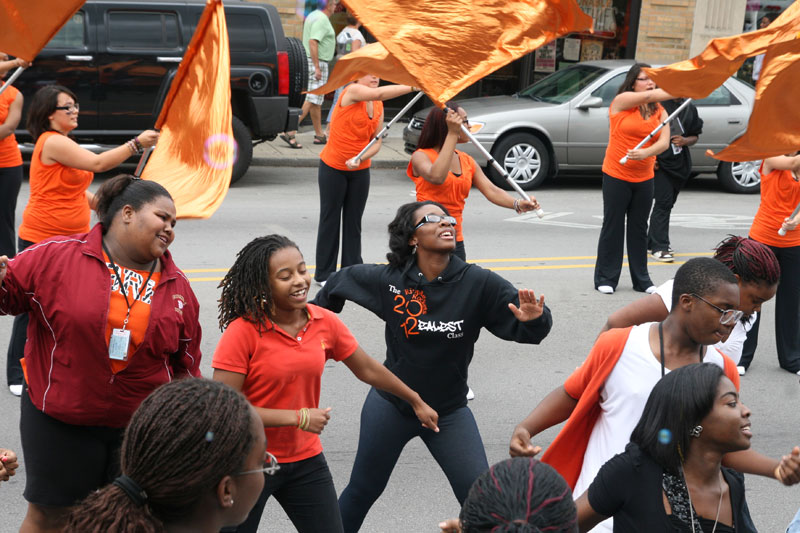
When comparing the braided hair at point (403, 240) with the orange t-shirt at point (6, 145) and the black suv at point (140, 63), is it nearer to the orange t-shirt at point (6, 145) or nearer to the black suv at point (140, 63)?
the orange t-shirt at point (6, 145)

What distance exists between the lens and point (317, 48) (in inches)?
664

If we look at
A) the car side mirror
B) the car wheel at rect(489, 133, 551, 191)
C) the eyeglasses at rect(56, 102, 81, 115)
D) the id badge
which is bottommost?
the car wheel at rect(489, 133, 551, 191)

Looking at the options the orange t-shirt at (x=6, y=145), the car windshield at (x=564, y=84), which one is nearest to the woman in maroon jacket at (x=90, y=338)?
the orange t-shirt at (x=6, y=145)

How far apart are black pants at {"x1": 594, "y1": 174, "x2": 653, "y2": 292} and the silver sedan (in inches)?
181

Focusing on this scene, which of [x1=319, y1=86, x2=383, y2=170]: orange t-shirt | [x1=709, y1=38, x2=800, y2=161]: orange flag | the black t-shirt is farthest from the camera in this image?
[x1=319, y1=86, x2=383, y2=170]: orange t-shirt

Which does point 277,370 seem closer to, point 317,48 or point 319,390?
point 319,390

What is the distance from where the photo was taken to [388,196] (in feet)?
46.0

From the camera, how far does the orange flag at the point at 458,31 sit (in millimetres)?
4012

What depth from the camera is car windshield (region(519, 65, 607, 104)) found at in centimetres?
1476

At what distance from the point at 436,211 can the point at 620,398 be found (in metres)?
1.48

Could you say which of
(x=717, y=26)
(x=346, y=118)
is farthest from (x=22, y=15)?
(x=717, y=26)

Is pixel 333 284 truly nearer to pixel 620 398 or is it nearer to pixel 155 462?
pixel 620 398

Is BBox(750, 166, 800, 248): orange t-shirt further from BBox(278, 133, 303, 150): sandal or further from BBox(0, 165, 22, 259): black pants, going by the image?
BBox(278, 133, 303, 150): sandal

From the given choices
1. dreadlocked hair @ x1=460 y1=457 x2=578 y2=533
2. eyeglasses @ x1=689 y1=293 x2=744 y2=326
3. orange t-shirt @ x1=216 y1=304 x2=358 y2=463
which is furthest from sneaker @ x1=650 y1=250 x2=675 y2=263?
dreadlocked hair @ x1=460 y1=457 x2=578 y2=533
